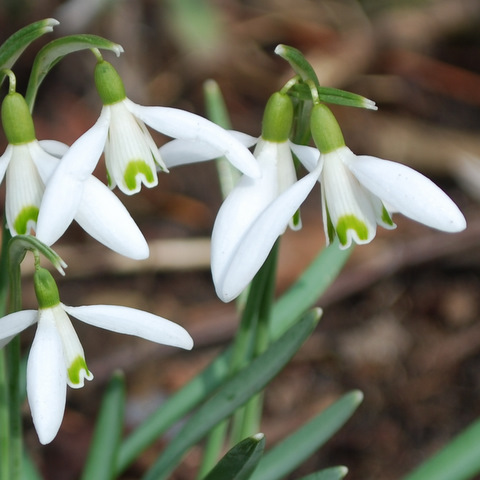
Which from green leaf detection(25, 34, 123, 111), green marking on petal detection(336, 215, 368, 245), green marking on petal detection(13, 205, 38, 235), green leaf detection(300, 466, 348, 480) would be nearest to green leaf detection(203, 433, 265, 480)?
green leaf detection(300, 466, 348, 480)

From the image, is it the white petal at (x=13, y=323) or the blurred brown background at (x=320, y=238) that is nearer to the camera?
the white petal at (x=13, y=323)

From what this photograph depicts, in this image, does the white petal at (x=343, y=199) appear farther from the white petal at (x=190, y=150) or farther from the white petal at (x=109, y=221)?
the white petal at (x=109, y=221)

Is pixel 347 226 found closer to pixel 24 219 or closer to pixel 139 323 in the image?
pixel 139 323

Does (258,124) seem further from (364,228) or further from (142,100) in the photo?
(364,228)

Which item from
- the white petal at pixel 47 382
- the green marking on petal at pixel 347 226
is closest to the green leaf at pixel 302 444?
the green marking on petal at pixel 347 226

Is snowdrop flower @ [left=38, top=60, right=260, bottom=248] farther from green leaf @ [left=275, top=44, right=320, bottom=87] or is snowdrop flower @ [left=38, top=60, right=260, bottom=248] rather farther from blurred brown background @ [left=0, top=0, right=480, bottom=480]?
blurred brown background @ [left=0, top=0, right=480, bottom=480]

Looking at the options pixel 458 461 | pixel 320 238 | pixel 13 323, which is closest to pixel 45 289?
pixel 13 323
